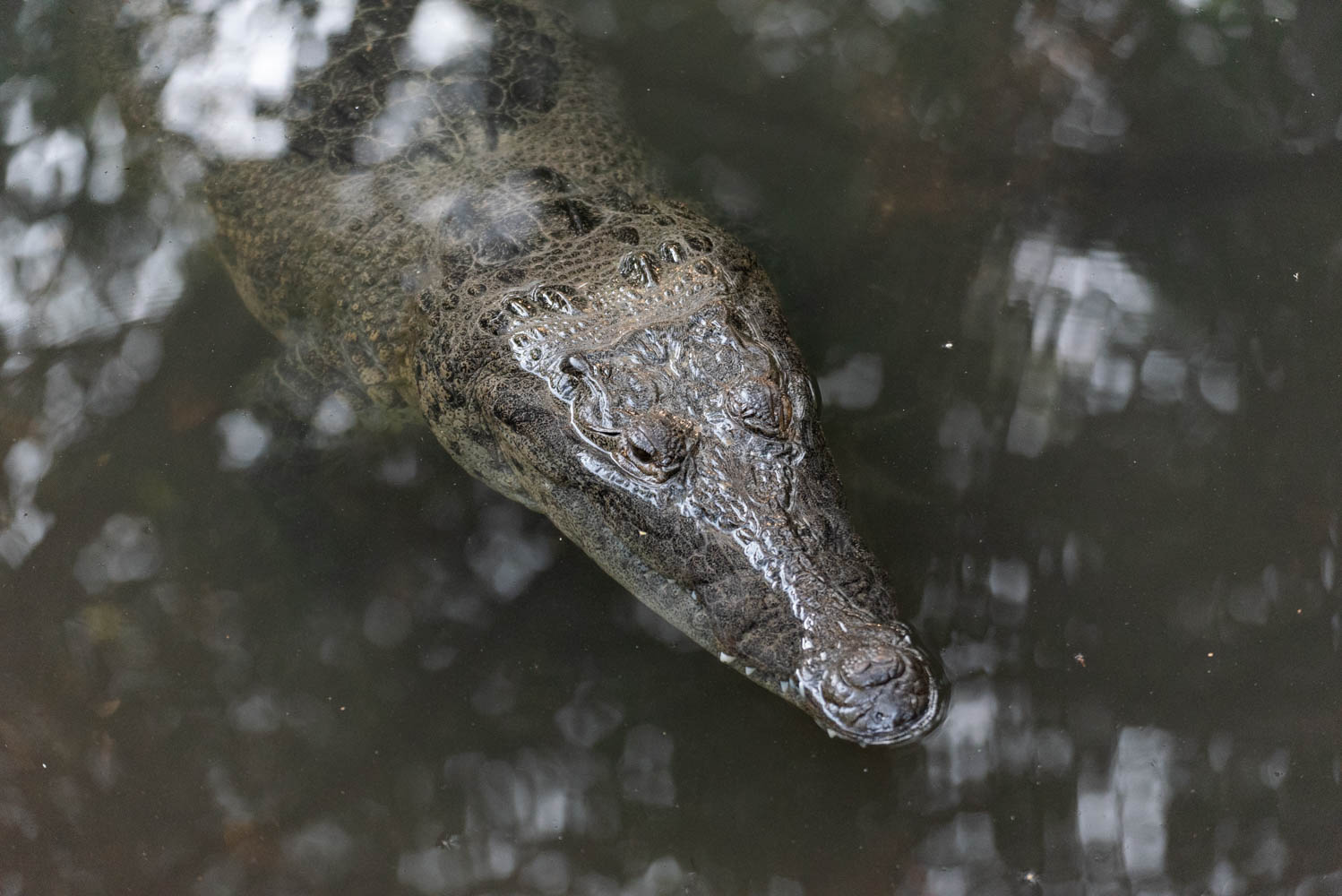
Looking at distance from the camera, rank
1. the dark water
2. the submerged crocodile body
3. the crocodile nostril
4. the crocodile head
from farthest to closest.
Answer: the dark water
the submerged crocodile body
the crocodile head
the crocodile nostril

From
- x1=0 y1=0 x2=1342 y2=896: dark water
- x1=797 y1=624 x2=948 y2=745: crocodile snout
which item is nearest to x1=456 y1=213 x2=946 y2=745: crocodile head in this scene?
x1=797 y1=624 x2=948 y2=745: crocodile snout

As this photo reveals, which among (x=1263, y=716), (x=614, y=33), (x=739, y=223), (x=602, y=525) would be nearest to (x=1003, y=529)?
(x=1263, y=716)

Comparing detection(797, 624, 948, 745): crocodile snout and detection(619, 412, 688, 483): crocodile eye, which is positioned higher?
detection(619, 412, 688, 483): crocodile eye

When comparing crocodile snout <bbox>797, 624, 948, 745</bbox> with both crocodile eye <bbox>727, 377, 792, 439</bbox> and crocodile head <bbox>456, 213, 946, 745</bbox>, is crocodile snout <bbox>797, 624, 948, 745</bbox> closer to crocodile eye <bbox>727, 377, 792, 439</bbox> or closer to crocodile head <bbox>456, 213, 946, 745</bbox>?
crocodile head <bbox>456, 213, 946, 745</bbox>

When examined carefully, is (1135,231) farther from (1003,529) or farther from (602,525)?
(602,525)

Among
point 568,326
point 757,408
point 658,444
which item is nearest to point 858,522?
point 757,408

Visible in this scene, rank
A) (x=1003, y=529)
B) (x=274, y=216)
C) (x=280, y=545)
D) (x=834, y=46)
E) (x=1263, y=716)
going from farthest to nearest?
(x=834, y=46) → (x=274, y=216) → (x=280, y=545) → (x=1003, y=529) → (x=1263, y=716)

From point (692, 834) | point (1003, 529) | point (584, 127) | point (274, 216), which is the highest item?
point (584, 127)

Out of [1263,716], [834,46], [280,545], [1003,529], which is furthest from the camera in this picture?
[834,46]
